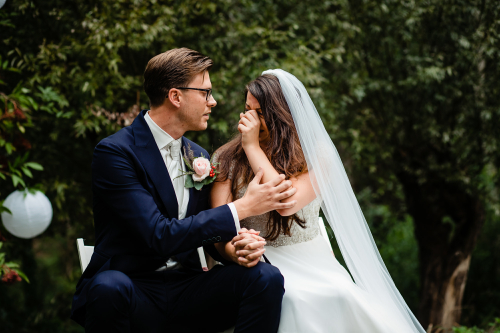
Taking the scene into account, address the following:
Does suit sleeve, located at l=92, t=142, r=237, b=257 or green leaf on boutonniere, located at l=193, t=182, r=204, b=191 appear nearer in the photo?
suit sleeve, located at l=92, t=142, r=237, b=257

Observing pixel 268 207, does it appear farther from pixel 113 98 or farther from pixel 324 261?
pixel 113 98

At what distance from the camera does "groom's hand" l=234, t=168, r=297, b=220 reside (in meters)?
2.17

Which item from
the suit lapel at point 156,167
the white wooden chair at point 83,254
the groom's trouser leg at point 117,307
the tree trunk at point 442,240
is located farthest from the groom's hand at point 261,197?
the tree trunk at point 442,240

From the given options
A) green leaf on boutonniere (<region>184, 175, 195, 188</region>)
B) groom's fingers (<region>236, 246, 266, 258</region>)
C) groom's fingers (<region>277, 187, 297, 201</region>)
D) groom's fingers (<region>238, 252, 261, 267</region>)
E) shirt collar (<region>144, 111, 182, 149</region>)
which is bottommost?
groom's fingers (<region>238, 252, 261, 267</region>)

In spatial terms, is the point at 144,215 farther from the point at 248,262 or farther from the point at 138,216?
the point at 248,262

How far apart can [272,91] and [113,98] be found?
167 centimetres

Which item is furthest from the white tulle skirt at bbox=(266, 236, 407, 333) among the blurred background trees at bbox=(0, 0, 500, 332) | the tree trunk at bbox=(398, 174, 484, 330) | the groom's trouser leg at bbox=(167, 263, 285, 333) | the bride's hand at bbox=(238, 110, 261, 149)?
the tree trunk at bbox=(398, 174, 484, 330)

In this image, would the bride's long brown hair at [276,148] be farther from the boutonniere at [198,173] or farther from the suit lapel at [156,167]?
the suit lapel at [156,167]

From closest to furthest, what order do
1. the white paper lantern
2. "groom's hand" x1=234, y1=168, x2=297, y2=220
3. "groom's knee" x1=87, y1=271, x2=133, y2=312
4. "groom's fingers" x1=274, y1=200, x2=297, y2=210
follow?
1. "groom's knee" x1=87, y1=271, x2=133, y2=312
2. "groom's hand" x1=234, y1=168, x2=297, y2=220
3. "groom's fingers" x1=274, y1=200, x2=297, y2=210
4. the white paper lantern

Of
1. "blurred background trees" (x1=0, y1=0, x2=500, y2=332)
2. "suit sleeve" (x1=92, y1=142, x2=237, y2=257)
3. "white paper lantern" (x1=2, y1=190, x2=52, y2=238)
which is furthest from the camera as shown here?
"blurred background trees" (x1=0, y1=0, x2=500, y2=332)

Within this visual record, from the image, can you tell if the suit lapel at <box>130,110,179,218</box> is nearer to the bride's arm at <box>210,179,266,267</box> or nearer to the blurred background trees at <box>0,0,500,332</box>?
the bride's arm at <box>210,179,266,267</box>

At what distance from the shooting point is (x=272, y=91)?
2.59m

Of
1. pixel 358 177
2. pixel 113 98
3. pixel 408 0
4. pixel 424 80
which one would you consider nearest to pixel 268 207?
pixel 113 98

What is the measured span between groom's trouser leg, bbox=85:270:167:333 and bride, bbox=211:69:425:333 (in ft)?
1.79
